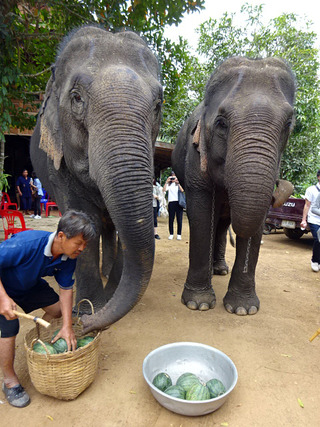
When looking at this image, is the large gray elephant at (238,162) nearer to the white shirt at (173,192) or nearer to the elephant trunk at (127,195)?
the elephant trunk at (127,195)

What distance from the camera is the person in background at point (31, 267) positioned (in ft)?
6.85

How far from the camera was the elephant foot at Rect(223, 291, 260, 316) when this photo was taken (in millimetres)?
3710

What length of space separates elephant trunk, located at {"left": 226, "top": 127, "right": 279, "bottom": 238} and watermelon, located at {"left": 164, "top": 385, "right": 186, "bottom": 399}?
56.3 inches

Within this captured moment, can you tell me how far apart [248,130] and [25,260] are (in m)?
2.10

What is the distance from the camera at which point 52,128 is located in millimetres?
3037

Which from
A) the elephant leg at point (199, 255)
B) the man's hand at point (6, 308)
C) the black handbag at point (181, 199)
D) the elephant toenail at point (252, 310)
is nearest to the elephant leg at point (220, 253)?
the elephant leg at point (199, 255)

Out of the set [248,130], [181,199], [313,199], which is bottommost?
[181,199]

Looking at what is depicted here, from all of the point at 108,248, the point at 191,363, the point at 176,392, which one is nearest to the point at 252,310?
the point at 191,363

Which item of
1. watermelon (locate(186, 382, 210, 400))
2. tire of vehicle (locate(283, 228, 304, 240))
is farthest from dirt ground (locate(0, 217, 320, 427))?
tire of vehicle (locate(283, 228, 304, 240))

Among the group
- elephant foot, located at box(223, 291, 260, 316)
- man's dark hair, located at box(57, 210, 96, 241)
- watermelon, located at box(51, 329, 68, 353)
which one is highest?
man's dark hair, located at box(57, 210, 96, 241)

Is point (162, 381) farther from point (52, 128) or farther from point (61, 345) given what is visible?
point (52, 128)

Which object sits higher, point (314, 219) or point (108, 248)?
point (314, 219)

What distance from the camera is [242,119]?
285 centimetres

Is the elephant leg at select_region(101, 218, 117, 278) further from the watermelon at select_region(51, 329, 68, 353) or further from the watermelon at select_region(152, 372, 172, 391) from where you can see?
the watermelon at select_region(152, 372, 172, 391)
